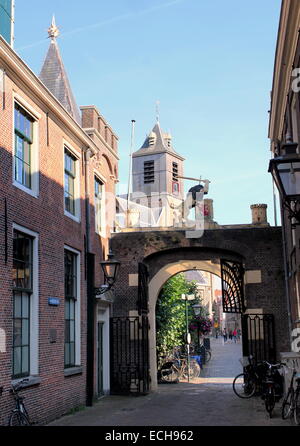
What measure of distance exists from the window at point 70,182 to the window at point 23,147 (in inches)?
91.3

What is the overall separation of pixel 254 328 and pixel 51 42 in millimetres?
11303

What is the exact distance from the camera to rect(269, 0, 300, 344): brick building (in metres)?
11.6

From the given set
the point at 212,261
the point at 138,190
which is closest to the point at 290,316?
the point at 212,261

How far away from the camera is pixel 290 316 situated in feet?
56.1

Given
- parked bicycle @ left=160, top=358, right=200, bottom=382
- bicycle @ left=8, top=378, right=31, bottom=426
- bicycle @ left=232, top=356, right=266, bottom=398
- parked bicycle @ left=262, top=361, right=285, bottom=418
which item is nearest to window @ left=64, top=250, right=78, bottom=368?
bicycle @ left=8, top=378, right=31, bottom=426

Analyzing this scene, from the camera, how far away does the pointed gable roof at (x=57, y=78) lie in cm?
1814

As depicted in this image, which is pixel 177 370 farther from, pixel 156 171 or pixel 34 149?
pixel 156 171

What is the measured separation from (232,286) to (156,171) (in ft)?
186

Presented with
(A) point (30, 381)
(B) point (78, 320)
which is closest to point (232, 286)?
(B) point (78, 320)

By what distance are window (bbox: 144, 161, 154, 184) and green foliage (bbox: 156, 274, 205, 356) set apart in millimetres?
49450

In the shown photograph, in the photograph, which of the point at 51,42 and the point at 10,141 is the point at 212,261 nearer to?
the point at 51,42

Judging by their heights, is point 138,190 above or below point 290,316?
above

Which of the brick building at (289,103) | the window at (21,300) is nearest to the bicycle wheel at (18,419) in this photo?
the window at (21,300)

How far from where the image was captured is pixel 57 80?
1858 cm
